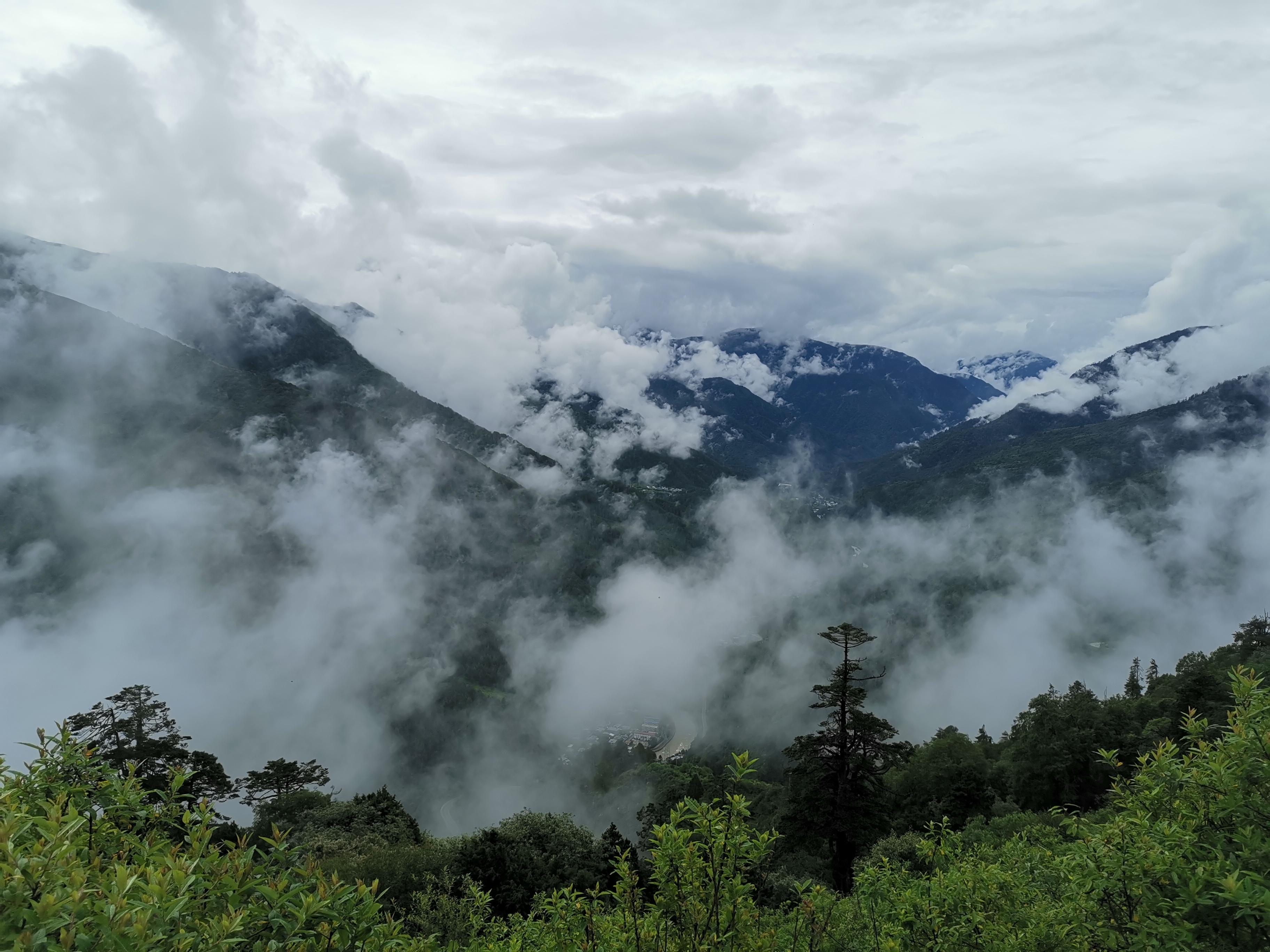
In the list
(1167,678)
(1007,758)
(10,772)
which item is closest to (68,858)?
(10,772)

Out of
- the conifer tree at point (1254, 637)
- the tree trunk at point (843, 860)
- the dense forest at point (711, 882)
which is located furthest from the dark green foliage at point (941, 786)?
the conifer tree at point (1254, 637)

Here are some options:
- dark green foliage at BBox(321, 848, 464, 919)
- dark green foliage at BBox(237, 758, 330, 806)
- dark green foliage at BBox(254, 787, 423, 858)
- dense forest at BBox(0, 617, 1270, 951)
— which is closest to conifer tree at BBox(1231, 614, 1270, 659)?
dense forest at BBox(0, 617, 1270, 951)

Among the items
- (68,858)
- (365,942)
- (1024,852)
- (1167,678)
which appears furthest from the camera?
(1167,678)

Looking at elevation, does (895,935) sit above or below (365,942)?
below

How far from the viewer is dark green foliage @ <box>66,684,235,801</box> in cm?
4934

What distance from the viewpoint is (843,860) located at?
37438 mm

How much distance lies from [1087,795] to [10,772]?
237ft

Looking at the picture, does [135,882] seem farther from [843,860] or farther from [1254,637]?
[1254,637]

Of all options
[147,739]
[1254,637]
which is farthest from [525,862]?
[1254,637]

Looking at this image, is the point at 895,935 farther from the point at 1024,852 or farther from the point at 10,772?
the point at 10,772

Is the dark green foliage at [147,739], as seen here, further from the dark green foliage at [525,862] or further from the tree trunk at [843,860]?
the tree trunk at [843,860]

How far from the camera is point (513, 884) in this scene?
38000 millimetres

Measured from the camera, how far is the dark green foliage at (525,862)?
37.2m

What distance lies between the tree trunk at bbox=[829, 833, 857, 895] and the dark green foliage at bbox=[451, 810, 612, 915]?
13020 mm
